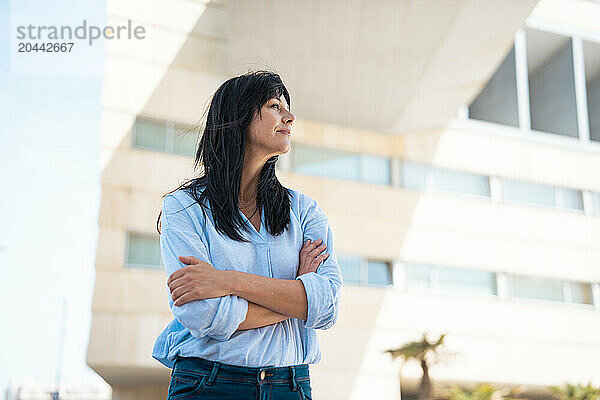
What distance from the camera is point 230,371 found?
55.3 inches

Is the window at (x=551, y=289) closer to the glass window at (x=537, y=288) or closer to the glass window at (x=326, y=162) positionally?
the glass window at (x=537, y=288)

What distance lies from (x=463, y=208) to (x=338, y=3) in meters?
6.64

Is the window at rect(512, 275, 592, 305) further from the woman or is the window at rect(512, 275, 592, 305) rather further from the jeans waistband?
the jeans waistband

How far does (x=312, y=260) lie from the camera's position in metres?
1.62

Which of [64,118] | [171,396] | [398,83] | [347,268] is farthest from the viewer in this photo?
[64,118]

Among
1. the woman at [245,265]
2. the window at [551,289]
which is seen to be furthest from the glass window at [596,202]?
the woman at [245,265]

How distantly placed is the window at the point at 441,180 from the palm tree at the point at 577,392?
165 inches

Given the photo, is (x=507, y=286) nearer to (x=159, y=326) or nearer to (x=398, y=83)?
(x=398, y=83)

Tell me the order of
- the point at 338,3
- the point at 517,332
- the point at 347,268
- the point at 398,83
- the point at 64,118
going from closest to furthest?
the point at 338,3, the point at 398,83, the point at 347,268, the point at 517,332, the point at 64,118

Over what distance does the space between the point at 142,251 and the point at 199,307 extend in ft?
33.1

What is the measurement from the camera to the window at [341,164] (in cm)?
1282

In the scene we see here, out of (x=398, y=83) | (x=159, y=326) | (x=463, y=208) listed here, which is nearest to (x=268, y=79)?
(x=398, y=83)

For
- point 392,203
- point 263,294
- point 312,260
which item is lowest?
point 263,294

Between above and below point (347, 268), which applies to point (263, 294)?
below
